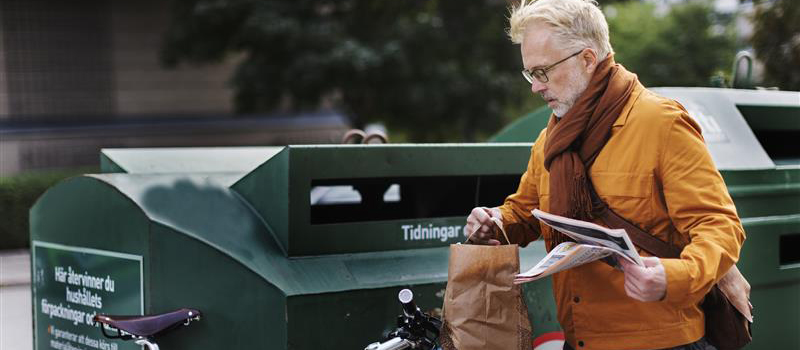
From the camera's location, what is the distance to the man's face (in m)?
2.07

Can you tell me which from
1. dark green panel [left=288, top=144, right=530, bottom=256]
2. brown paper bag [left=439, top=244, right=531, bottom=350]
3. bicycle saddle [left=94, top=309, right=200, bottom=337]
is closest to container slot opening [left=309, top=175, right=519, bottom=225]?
dark green panel [left=288, top=144, right=530, bottom=256]

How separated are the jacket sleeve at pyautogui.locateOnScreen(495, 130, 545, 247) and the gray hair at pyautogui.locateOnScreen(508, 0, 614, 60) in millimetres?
373

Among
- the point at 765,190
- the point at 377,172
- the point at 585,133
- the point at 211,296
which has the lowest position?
the point at 211,296

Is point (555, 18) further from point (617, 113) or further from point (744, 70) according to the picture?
point (744, 70)

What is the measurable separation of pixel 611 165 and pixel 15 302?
7.51 meters

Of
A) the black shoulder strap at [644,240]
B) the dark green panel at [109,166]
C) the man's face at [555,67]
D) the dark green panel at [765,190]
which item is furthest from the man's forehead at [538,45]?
the dark green panel at [109,166]

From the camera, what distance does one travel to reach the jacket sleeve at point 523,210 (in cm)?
239

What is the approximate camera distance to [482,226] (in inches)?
92.0

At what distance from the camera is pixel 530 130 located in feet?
14.7

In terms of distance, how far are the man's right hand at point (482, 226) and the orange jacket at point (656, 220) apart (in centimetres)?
23

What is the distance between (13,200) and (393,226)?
8.92m

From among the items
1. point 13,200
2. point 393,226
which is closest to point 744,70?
point 393,226

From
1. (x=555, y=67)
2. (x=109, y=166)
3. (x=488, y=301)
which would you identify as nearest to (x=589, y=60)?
(x=555, y=67)

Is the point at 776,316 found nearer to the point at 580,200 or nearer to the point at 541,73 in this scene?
the point at 580,200
